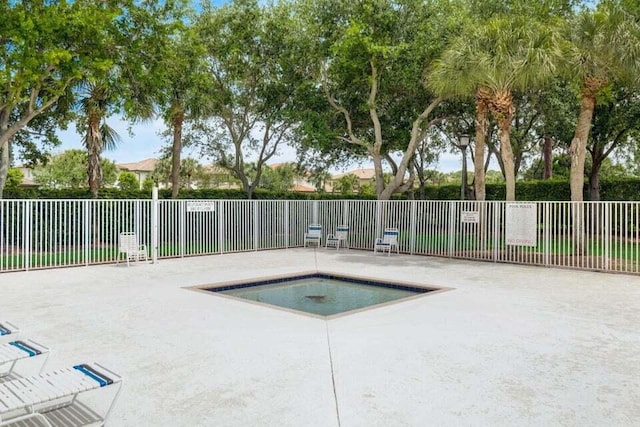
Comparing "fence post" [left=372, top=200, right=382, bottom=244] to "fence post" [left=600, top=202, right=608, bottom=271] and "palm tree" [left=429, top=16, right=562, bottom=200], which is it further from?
"fence post" [left=600, top=202, right=608, bottom=271]

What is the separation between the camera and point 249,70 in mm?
21062

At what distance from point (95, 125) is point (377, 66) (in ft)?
37.1

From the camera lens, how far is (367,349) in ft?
17.9

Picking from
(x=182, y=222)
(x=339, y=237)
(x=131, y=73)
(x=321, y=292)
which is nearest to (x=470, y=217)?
(x=339, y=237)

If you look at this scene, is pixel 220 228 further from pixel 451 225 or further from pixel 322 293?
pixel 451 225

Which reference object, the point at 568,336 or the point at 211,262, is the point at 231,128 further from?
the point at 568,336

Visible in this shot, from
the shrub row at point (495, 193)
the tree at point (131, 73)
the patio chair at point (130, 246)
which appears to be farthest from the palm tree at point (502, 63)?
the patio chair at point (130, 246)

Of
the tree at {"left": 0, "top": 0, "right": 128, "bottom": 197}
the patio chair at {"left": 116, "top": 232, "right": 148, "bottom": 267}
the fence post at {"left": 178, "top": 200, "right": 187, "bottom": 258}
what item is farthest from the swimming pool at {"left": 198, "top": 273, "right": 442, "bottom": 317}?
the tree at {"left": 0, "top": 0, "right": 128, "bottom": 197}

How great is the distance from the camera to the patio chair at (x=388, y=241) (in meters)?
16.0

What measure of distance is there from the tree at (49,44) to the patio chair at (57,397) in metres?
11.3

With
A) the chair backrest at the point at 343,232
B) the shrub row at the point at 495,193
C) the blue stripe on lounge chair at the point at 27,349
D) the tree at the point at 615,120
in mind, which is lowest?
the blue stripe on lounge chair at the point at 27,349

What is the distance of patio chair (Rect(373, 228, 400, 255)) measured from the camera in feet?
52.4

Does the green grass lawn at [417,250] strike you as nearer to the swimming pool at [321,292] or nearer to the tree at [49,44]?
A: the tree at [49,44]

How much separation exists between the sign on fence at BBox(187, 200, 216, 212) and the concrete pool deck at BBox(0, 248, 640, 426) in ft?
17.2
